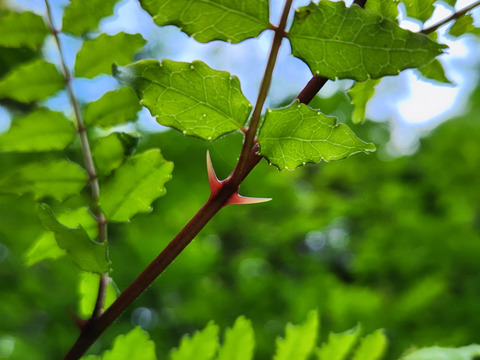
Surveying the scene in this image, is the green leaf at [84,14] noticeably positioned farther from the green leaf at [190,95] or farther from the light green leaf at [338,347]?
the light green leaf at [338,347]

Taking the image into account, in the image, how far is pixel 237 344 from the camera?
567 mm

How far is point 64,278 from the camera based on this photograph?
145cm

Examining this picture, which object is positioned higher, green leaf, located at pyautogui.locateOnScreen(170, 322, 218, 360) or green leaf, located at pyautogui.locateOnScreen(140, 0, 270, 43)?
green leaf, located at pyautogui.locateOnScreen(140, 0, 270, 43)

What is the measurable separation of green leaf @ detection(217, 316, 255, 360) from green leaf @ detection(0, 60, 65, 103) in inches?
13.2

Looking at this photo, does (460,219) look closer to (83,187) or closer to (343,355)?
(343,355)

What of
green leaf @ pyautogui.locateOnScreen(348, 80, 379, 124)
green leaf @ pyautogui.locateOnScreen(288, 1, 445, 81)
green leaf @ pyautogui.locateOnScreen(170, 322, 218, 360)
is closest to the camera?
green leaf @ pyautogui.locateOnScreen(288, 1, 445, 81)

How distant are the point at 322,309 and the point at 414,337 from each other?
242 millimetres

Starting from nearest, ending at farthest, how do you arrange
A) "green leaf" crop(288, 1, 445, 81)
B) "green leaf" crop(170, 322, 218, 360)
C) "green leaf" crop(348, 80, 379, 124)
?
"green leaf" crop(288, 1, 445, 81) < "green leaf" crop(348, 80, 379, 124) < "green leaf" crop(170, 322, 218, 360)

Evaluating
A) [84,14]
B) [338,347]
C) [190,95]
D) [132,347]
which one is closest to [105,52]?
[84,14]

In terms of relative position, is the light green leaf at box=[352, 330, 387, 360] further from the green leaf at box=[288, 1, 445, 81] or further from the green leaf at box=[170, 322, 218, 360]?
the green leaf at box=[288, 1, 445, 81]

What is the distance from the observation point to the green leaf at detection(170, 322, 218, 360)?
1.81 ft

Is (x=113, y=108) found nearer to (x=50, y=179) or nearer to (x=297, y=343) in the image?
(x=50, y=179)

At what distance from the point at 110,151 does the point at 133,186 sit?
46 millimetres

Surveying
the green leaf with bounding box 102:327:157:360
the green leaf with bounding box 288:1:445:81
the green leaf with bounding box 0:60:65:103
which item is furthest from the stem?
the green leaf with bounding box 288:1:445:81
